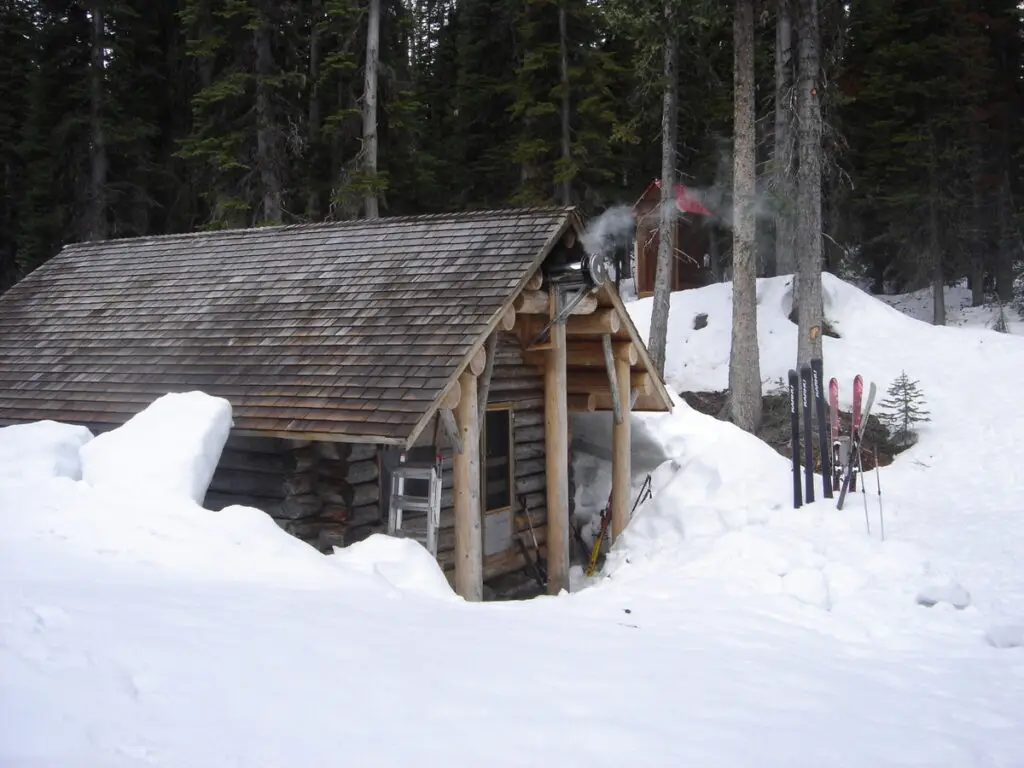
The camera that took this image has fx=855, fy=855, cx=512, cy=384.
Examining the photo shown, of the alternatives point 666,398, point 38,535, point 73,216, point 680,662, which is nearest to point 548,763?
point 680,662

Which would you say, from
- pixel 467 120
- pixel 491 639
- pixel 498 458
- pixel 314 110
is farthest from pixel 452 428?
pixel 467 120

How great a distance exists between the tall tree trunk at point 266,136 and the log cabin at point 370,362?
7.81 metres

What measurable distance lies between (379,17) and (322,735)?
67.5 feet

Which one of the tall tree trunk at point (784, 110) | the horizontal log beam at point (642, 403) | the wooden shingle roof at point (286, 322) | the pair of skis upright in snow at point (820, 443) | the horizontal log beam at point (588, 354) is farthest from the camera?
the tall tree trunk at point (784, 110)

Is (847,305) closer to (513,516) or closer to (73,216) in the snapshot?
(513,516)

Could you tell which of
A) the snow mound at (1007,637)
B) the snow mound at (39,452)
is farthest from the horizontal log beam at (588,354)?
the snow mound at (1007,637)

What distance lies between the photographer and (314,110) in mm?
25250

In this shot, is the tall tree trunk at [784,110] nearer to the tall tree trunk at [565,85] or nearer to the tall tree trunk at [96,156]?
the tall tree trunk at [565,85]

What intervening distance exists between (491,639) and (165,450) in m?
4.09

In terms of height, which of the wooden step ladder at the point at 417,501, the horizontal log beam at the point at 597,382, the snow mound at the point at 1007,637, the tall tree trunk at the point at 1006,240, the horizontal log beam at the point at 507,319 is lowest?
the snow mound at the point at 1007,637

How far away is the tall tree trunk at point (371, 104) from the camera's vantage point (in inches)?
797

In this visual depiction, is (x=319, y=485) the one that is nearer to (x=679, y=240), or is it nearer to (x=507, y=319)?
(x=507, y=319)

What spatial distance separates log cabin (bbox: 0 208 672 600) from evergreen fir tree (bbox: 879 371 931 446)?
490 cm

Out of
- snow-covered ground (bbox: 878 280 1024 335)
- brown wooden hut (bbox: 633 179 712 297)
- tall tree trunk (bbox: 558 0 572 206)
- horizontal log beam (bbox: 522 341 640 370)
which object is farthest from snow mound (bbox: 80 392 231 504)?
snow-covered ground (bbox: 878 280 1024 335)
